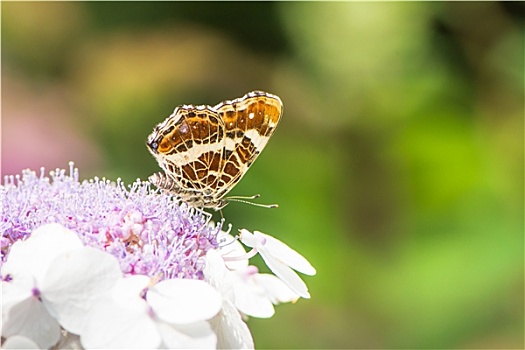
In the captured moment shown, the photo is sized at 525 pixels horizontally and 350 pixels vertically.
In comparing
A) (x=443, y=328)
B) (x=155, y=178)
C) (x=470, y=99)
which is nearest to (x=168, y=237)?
(x=155, y=178)

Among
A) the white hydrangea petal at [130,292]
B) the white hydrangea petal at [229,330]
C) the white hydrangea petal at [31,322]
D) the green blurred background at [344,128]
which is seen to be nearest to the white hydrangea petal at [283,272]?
the white hydrangea petal at [229,330]

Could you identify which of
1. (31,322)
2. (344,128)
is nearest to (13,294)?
(31,322)

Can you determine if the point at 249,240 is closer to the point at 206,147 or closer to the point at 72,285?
the point at 206,147

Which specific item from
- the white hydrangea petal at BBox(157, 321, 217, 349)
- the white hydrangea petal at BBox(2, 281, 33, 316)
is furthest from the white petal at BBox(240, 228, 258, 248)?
the white hydrangea petal at BBox(2, 281, 33, 316)

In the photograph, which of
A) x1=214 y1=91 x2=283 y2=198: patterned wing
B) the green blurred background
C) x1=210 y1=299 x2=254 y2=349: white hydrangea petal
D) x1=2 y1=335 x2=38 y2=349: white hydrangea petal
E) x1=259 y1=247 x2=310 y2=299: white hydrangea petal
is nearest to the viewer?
x1=2 y1=335 x2=38 y2=349: white hydrangea petal

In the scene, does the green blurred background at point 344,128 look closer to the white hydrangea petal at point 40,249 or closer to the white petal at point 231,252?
the white petal at point 231,252

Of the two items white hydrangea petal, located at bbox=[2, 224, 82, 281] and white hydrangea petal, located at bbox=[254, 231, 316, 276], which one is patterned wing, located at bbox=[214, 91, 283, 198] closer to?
white hydrangea petal, located at bbox=[254, 231, 316, 276]
